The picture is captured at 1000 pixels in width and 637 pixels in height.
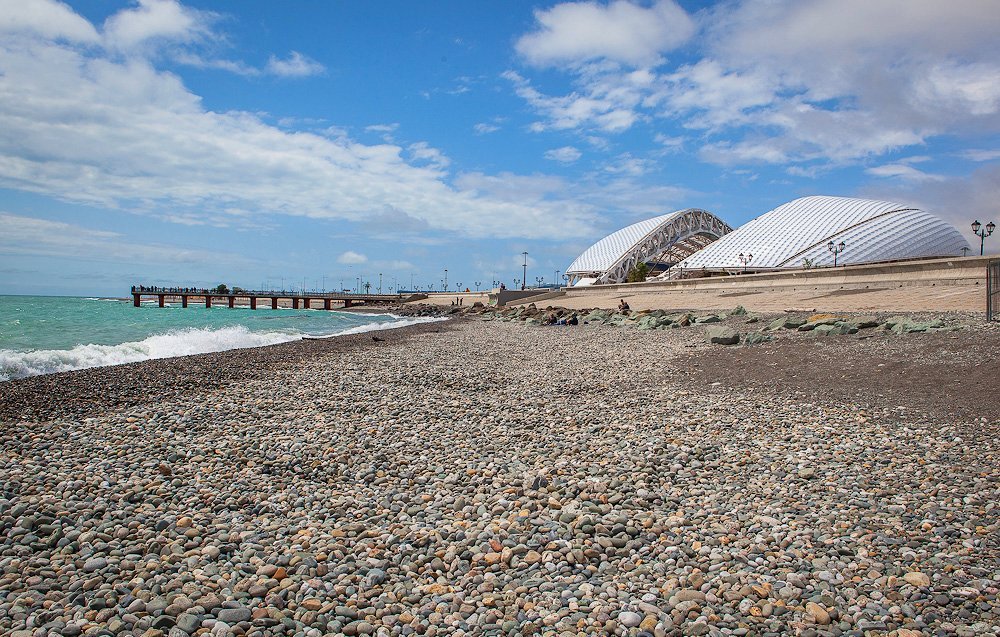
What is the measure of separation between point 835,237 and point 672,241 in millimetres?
33524

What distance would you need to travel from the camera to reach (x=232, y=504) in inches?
194

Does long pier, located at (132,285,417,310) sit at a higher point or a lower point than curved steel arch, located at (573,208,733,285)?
lower

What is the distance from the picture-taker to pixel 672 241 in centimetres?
10750

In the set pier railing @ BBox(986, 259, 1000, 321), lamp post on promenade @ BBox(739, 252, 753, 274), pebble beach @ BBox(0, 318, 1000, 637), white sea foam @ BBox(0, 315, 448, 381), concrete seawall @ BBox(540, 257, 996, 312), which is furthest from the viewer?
lamp post on promenade @ BBox(739, 252, 753, 274)

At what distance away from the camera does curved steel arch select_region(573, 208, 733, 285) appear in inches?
4077

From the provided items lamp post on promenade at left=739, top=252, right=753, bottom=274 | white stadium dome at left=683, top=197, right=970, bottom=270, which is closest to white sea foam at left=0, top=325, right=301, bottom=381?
white stadium dome at left=683, top=197, right=970, bottom=270

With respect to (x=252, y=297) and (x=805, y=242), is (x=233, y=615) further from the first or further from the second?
(x=252, y=297)

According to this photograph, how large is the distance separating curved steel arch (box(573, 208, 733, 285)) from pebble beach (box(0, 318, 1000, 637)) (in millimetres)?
95609

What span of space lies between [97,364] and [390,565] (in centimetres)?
1564

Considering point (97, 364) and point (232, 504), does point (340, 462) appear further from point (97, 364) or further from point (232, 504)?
point (97, 364)

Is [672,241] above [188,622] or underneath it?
above

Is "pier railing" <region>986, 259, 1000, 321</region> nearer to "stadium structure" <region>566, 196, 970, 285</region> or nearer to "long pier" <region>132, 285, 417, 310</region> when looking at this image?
"stadium structure" <region>566, 196, 970, 285</region>

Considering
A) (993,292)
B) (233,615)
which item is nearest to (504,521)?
(233,615)

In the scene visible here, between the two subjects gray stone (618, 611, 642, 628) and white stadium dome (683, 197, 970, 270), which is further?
white stadium dome (683, 197, 970, 270)
